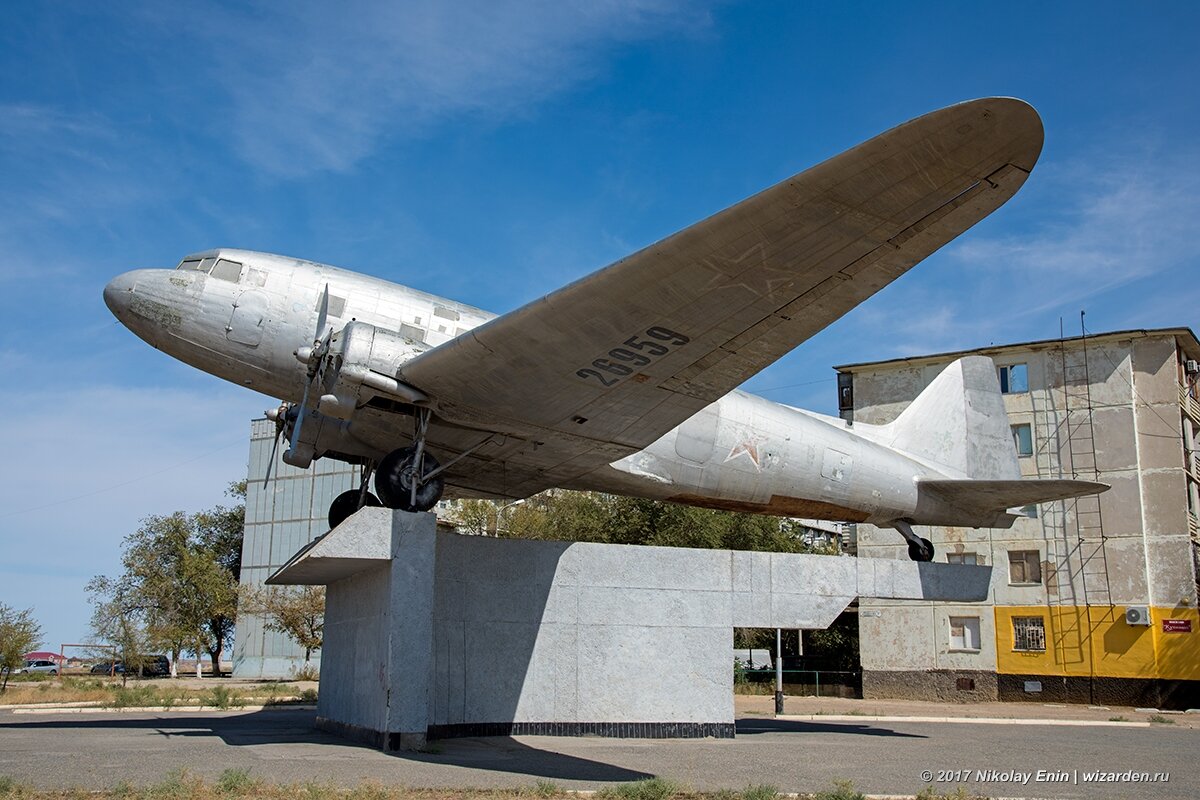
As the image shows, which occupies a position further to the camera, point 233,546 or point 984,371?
point 233,546

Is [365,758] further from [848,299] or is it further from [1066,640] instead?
[1066,640]

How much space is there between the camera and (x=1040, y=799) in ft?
31.2

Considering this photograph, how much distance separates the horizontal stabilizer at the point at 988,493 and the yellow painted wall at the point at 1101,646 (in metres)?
19.2

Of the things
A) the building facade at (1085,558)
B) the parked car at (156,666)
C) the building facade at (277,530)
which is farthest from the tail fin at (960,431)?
the building facade at (277,530)

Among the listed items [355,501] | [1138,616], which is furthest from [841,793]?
[1138,616]

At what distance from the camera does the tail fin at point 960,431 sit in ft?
Answer: 67.7

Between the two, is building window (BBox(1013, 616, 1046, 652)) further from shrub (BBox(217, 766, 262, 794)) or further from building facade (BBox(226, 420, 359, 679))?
building facade (BBox(226, 420, 359, 679))

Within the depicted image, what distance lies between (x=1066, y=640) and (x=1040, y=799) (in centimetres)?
3017

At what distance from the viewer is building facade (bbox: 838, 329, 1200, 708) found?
113 ft

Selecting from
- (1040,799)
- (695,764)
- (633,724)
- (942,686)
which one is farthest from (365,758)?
(942,686)

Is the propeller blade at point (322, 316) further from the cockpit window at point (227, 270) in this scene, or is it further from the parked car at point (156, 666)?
the parked car at point (156, 666)

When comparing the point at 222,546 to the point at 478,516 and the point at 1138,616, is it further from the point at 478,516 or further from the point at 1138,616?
the point at 1138,616

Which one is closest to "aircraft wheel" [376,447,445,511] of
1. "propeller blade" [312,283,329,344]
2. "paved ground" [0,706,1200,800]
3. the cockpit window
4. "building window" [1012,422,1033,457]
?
"propeller blade" [312,283,329,344]

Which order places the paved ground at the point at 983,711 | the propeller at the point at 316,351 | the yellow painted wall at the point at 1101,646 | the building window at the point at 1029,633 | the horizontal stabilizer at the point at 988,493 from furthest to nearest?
the building window at the point at 1029,633
the yellow painted wall at the point at 1101,646
the paved ground at the point at 983,711
the horizontal stabilizer at the point at 988,493
the propeller at the point at 316,351
